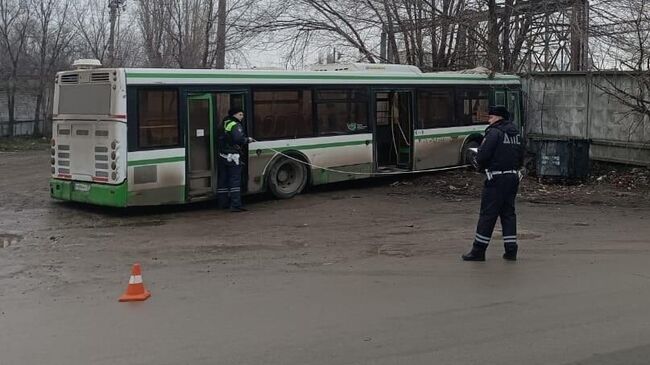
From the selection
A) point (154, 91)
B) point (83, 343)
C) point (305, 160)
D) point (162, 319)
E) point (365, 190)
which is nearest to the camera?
point (83, 343)

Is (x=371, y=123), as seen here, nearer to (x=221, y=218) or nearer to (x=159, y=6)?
(x=221, y=218)

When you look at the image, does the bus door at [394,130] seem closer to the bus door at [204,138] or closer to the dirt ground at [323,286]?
the dirt ground at [323,286]

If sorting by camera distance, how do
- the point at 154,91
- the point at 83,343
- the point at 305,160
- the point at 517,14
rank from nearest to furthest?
1. the point at 83,343
2. the point at 154,91
3. the point at 305,160
4. the point at 517,14

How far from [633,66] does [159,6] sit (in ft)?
88.5

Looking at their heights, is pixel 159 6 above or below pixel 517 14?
above

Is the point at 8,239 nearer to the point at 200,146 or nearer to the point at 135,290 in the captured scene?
the point at 200,146

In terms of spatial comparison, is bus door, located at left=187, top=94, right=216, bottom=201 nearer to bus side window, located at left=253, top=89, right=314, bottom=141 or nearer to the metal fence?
bus side window, located at left=253, top=89, right=314, bottom=141

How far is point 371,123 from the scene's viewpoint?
50.8 ft

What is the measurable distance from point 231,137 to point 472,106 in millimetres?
7486

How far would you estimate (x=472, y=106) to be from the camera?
17.5m

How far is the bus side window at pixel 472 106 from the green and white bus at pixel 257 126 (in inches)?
1.0

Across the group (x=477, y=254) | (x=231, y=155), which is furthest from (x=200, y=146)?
(x=477, y=254)

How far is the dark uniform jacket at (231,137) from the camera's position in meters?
12.1

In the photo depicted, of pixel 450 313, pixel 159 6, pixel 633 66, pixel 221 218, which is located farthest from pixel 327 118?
pixel 159 6
